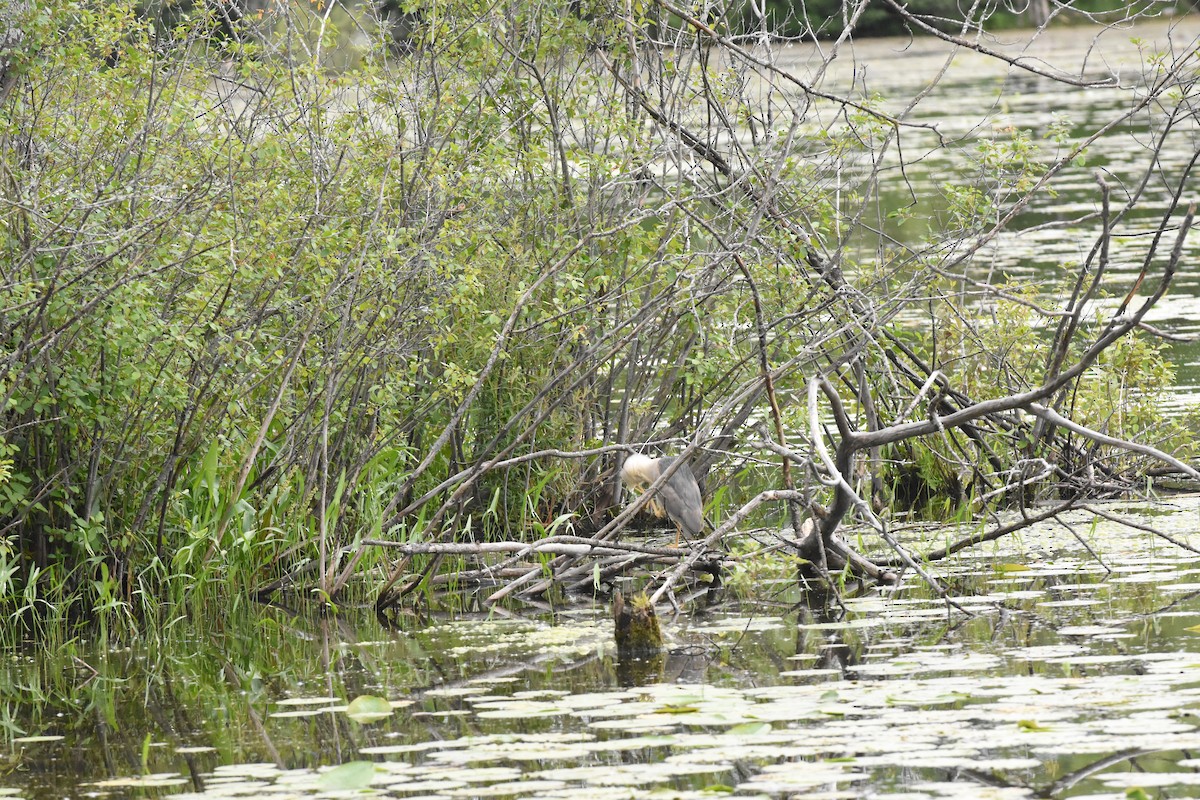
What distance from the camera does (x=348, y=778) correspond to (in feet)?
12.0

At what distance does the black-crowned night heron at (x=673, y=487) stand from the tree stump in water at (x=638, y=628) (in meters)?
1.12

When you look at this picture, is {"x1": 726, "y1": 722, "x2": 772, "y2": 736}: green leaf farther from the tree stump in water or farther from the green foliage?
the green foliage

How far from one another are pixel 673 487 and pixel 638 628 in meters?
1.33

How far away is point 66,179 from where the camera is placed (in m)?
5.69

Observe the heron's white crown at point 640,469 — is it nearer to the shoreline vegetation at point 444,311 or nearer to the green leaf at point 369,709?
the shoreline vegetation at point 444,311

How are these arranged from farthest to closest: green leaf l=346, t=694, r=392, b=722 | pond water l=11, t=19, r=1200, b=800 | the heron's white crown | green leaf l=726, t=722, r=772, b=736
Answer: the heron's white crown
green leaf l=346, t=694, r=392, b=722
green leaf l=726, t=722, r=772, b=736
pond water l=11, t=19, r=1200, b=800

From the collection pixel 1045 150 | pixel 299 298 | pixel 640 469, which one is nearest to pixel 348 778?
pixel 640 469

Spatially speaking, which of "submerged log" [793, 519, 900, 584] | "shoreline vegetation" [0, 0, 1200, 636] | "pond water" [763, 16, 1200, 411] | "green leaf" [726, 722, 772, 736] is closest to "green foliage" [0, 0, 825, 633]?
"shoreline vegetation" [0, 0, 1200, 636]

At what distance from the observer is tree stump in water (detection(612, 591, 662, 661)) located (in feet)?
16.6

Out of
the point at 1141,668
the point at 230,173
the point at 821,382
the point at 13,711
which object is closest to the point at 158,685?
the point at 13,711

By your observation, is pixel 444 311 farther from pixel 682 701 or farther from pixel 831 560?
pixel 682 701

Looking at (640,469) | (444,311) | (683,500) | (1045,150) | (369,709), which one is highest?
(1045,150)

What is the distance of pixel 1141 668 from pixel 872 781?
122 cm

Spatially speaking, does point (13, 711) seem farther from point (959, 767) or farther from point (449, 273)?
point (959, 767)
